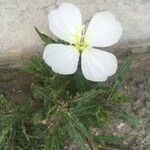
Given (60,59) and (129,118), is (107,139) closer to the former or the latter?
(129,118)

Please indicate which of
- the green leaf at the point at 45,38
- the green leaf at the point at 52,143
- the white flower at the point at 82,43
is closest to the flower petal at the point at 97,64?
the white flower at the point at 82,43

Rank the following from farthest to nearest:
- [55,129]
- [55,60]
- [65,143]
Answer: [65,143] → [55,129] → [55,60]

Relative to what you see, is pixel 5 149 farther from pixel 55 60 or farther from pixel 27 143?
pixel 55 60

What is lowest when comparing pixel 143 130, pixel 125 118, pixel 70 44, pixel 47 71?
pixel 143 130

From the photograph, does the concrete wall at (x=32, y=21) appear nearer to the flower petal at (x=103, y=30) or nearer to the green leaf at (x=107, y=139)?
the flower petal at (x=103, y=30)

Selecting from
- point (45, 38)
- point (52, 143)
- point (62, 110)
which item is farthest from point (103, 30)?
point (52, 143)

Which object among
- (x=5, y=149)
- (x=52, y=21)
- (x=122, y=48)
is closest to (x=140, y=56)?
(x=122, y=48)
